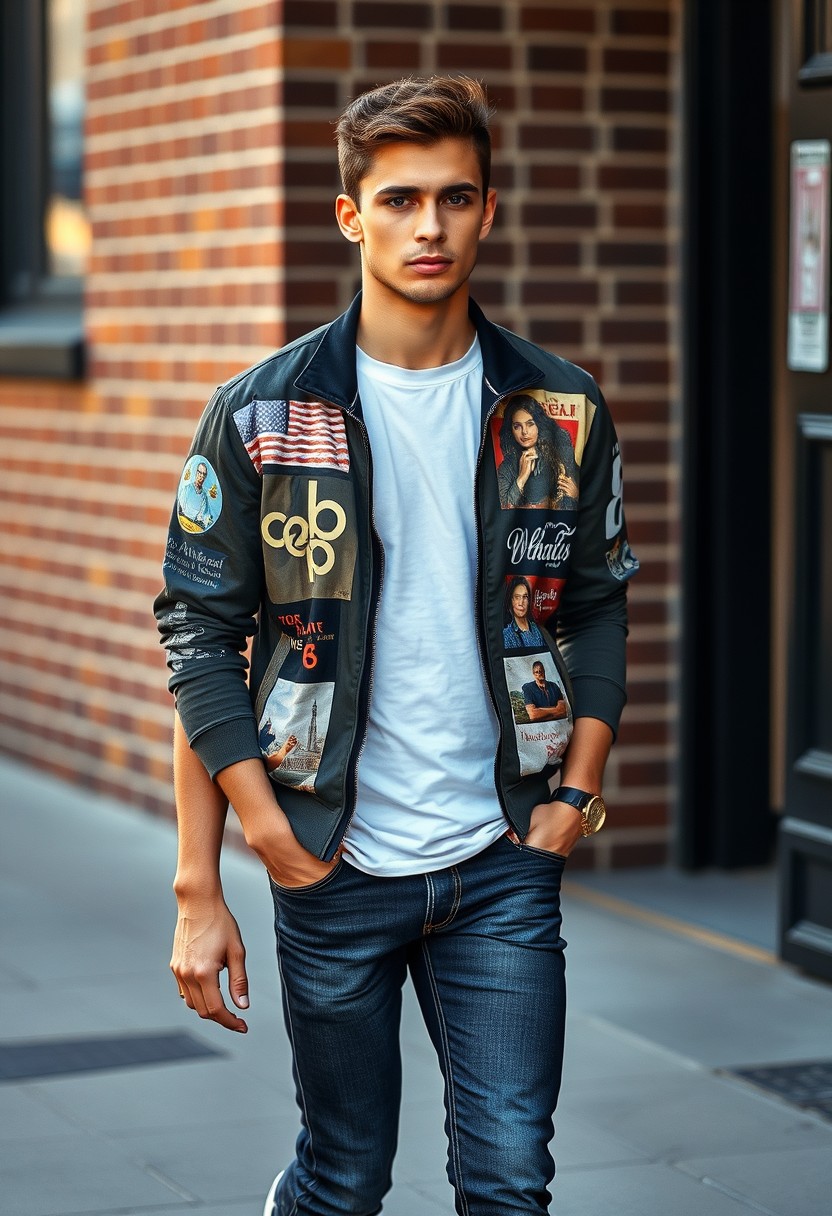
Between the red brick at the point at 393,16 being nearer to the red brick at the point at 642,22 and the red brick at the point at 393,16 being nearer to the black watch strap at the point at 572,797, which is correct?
the red brick at the point at 642,22

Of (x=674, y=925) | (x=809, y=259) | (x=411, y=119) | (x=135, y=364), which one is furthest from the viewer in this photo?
(x=135, y=364)

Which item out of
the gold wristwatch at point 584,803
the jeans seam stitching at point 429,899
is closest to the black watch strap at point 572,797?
the gold wristwatch at point 584,803

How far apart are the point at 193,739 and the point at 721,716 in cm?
412

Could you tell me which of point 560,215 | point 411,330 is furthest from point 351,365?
point 560,215

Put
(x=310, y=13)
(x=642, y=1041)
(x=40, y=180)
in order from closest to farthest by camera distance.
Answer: (x=642, y=1041)
(x=310, y=13)
(x=40, y=180)

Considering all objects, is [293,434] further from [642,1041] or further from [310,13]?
[310,13]

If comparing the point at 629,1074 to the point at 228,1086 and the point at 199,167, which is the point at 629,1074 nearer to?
the point at 228,1086

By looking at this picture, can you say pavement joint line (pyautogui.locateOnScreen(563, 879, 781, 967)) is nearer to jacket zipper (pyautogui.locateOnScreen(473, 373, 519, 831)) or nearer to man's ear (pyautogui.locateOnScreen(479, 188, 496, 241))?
jacket zipper (pyautogui.locateOnScreen(473, 373, 519, 831))

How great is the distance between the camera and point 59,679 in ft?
29.7

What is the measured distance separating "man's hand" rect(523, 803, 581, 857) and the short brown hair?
3.00ft

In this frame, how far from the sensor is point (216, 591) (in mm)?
3168

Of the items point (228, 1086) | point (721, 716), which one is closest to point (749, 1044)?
point (228, 1086)

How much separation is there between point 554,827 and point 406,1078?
78.6 inches

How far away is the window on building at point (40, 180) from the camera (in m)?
9.23
